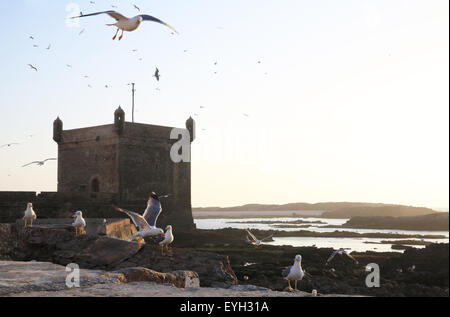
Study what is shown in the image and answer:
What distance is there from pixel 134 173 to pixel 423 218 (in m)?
78.6

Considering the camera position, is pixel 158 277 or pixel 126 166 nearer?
pixel 158 277

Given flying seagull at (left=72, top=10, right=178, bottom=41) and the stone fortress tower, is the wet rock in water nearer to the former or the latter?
flying seagull at (left=72, top=10, right=178, bottom=41)

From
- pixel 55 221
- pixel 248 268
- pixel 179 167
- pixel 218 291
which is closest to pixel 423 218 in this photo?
pixel 179 167

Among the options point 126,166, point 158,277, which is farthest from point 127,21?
point 126,166

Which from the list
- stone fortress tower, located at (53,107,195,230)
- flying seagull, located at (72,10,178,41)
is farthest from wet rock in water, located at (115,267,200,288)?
stone fortress tower, located at (53,107,195,230)

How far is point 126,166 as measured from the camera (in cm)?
3584

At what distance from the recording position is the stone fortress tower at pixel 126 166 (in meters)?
35.8

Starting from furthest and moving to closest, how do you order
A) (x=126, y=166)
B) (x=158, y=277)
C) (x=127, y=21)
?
(x=126, y=166) < (x=127, y=21) < (x=158, y=277)

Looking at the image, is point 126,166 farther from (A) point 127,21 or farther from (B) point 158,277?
(B) point 158,277

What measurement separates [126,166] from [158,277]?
99.0 feet

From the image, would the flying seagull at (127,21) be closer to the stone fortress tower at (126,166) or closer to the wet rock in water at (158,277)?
the wet rock in water at (158,277)

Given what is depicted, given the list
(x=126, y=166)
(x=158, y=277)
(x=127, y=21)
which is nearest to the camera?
(x=158, y=277)

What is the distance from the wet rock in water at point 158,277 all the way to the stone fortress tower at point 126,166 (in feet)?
91.0

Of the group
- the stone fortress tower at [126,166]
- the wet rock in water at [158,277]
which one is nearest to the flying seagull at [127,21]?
the wet rock in water at [158,277]
